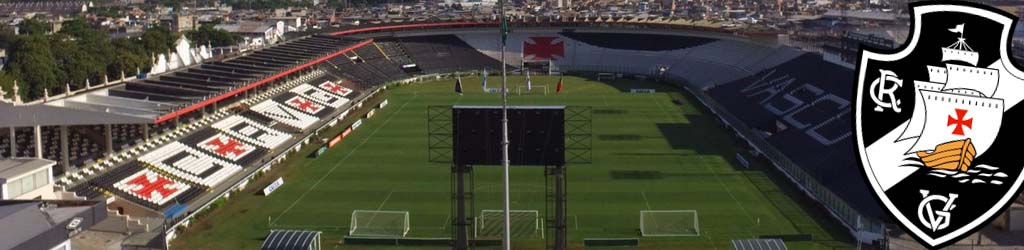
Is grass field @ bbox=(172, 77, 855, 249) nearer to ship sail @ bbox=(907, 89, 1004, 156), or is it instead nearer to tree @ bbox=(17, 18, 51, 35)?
ship sail @ bbox=(907, 89, 1004, 156)

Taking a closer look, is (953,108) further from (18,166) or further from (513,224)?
(18,166)

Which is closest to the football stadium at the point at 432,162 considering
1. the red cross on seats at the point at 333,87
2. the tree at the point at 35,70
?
the red cross on seats at the point at 333,87

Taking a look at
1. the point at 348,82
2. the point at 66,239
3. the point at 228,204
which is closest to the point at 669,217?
the point at 228,204

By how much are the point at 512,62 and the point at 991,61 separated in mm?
91804

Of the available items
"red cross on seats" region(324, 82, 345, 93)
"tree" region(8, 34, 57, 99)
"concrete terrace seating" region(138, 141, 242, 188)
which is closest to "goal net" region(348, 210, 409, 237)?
"concrete terrace seating" region(138, 141, 242, 188)

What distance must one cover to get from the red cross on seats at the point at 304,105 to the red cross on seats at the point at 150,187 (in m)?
23.6

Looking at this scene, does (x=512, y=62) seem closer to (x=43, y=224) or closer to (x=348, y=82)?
(x=348, y=82)

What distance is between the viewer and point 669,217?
1334 inches

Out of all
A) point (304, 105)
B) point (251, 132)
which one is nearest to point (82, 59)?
point (304, 105)

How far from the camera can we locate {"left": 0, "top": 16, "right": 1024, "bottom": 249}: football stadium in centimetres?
3116

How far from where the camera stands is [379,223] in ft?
109

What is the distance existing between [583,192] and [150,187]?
15589 millimetres

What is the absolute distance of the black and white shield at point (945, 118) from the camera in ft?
21.9

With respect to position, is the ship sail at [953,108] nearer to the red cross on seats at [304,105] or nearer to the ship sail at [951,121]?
the ship sail at [951,121]
